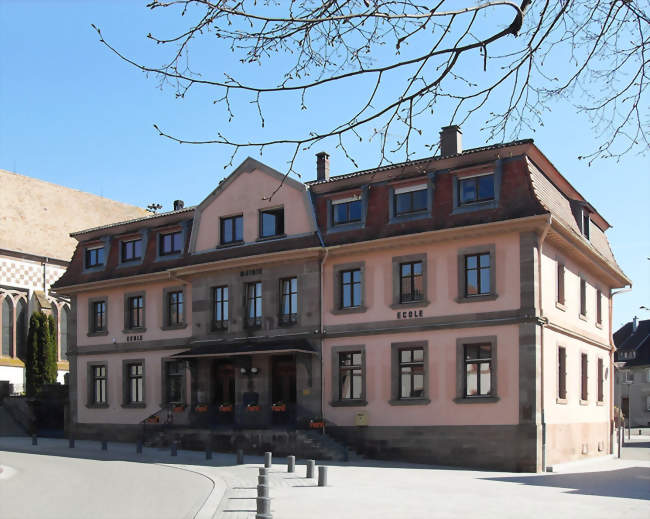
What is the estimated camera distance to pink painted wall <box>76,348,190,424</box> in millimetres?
37375

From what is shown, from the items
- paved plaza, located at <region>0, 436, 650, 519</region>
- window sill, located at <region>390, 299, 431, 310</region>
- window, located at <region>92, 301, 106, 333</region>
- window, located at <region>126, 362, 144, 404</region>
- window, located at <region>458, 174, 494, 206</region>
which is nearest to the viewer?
paved plaza, located at <region>0, 436, 650, 519</region>

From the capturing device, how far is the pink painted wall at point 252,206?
1296 inches

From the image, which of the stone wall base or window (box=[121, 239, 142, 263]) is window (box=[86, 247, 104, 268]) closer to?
window (box=[121, 239, 142, 263])

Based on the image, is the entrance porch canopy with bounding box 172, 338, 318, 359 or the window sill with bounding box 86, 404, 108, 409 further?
the window sill with bounding box 86, 404, 108, 409

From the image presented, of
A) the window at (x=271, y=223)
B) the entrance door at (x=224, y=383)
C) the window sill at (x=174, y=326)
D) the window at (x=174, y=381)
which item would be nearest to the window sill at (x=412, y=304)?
the window at (x=271, y=223)

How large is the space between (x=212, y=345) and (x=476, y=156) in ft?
41.3

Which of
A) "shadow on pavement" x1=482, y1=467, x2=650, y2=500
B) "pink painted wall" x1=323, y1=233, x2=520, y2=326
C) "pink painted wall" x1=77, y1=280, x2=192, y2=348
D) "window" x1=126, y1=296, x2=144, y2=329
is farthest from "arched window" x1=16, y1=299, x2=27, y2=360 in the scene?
"shadow on pavement" x1=482, y1=467, x2=650, y2=500

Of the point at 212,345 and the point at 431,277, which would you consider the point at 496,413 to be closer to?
the point at 431,277

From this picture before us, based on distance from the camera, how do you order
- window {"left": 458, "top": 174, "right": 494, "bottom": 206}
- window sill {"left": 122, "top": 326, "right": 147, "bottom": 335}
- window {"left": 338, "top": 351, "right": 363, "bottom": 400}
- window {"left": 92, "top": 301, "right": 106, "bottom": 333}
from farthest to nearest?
1. window {"left": 92, "top": 301, "right": 106, "bottom": 333}
2. window sill {"left": 122, "top": 326, "right": 147, "bottom": 335}
3. window {"left": 338, "top": 351, "right": 363, "bottom": 400}
4. window {"left": 458, "top": 174, "right": 494, "bottom": 206}

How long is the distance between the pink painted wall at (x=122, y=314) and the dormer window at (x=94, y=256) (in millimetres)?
1340

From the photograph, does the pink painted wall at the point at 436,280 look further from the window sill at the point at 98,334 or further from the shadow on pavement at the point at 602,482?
the window sill at the point at 98,334

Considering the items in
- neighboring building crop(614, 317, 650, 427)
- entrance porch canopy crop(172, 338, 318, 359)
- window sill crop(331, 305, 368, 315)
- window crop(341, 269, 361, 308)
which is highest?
window crop(341, 269, 361, 308)

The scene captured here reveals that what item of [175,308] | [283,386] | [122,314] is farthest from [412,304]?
[122,314]

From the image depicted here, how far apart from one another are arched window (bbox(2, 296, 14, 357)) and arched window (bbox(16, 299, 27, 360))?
0.40 meters
